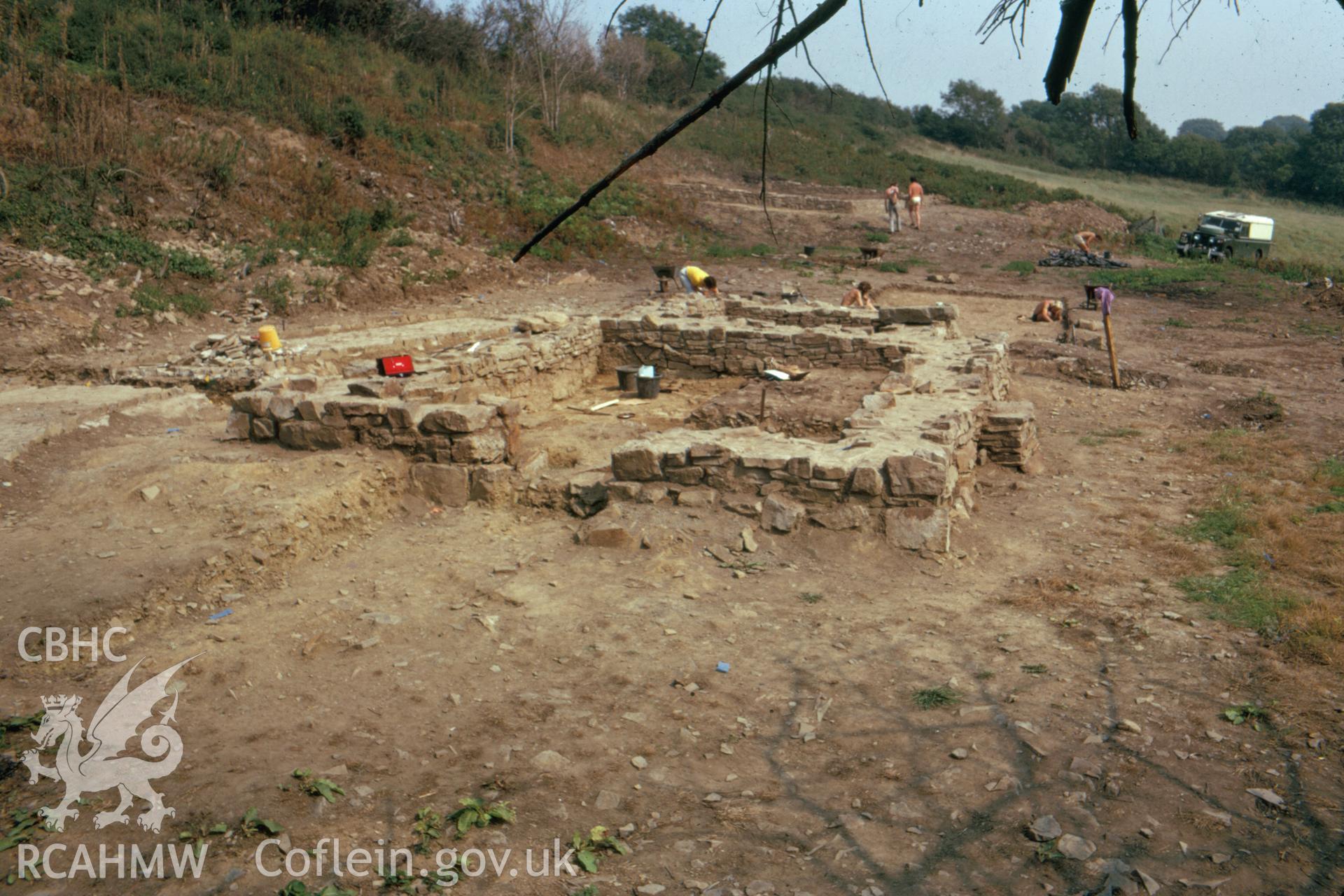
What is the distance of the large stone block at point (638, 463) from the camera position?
6.98 meters

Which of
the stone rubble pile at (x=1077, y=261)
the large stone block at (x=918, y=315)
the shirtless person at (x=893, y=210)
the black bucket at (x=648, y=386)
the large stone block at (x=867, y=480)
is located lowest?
the black bucket at (x=648, y=386)

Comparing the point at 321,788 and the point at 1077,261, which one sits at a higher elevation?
the point at 1077,261

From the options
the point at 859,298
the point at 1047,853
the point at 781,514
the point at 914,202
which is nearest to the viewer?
the point at 1047,853

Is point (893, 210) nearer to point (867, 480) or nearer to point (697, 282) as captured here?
point (697, 282)

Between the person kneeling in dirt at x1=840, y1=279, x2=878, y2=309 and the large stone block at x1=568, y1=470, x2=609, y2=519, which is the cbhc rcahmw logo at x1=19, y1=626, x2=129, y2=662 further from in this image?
the person kneeling in dirt at x1=840, y1=279, x2=878, y2=309

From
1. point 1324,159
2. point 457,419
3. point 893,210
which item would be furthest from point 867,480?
point 1324,159

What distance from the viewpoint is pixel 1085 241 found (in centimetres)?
2308

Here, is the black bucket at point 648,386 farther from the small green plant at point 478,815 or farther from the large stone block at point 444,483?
the small green plant at point 478,815

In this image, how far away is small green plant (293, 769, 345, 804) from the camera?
3672 mm

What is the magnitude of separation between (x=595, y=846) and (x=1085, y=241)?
23179 mm

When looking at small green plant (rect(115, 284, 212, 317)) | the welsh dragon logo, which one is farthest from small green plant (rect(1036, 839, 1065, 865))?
small green plant (rect(115, 284, 212, 317))

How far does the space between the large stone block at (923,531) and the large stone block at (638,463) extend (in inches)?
70.5

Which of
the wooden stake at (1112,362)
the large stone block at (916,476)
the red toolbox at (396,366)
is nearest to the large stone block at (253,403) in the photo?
the red toolbox at (396,366)

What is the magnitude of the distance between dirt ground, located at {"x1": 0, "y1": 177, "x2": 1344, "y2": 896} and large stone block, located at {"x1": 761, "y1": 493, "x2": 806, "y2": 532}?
12cm
